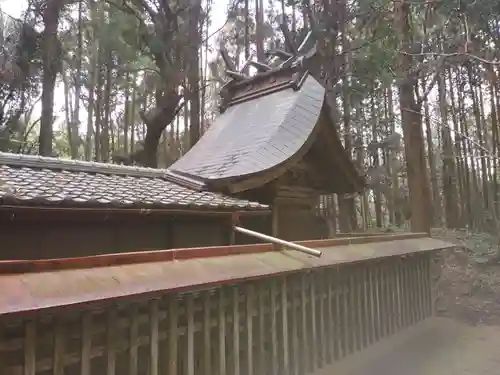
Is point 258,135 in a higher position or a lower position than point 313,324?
higher

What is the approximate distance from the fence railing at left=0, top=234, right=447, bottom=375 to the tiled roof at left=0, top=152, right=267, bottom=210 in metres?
1.18

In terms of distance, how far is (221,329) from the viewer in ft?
13.4

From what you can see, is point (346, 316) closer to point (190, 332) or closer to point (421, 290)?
point (190, 332)

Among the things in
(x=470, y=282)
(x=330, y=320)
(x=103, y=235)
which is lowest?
(x=470, y=282)

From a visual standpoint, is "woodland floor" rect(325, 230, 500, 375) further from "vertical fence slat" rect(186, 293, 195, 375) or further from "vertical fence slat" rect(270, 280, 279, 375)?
"vertical fence slat" rect(186, 293, 195, 375)

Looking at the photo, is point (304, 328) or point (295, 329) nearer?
point (295, 329)

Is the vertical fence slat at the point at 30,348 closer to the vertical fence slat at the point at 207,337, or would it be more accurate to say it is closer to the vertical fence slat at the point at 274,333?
the vertical fence slat at the point at 207,337

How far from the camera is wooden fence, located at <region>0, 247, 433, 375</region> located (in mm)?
2922

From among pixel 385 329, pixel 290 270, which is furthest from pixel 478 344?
pixel 290 270

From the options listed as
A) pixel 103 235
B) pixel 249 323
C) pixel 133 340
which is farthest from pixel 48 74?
pixel 133 340

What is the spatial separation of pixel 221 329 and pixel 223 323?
0.19 feet

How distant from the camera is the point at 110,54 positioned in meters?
16.5

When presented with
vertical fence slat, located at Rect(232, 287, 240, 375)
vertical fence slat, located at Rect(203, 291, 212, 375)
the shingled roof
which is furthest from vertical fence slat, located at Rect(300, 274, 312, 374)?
the shingled roof

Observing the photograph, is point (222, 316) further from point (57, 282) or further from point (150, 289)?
point (57, 282)
